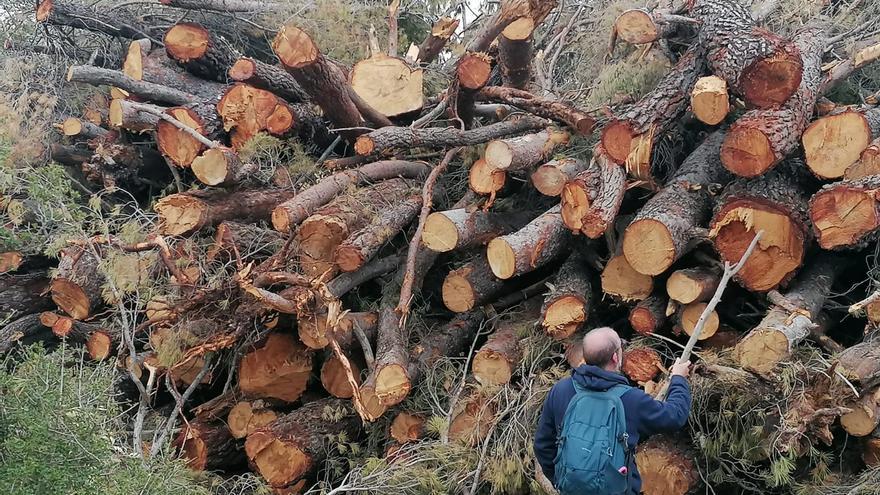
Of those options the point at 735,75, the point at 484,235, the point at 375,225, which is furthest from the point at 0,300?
the point at 735,75

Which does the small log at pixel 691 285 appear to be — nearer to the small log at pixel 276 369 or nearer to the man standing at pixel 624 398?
the man standing at pixel 624 398

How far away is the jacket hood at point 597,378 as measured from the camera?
2619 millimetres

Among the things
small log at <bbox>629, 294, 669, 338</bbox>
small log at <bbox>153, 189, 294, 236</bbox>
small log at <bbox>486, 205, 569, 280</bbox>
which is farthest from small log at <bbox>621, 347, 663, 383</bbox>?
small log at <bbox>153, 189, 294, 236</bbox>

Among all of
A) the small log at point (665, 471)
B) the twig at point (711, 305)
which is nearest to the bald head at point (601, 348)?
the twig at point (711, 305)

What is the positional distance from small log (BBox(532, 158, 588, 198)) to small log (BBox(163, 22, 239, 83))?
2.87 m

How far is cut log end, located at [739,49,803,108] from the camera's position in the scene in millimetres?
3666

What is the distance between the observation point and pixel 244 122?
5043 millimetres

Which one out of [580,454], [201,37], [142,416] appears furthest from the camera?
[201,37]

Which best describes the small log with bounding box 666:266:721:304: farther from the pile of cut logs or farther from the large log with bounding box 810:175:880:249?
the large log with bounding box 810:175:880:249

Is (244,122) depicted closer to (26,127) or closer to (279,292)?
(279,292)

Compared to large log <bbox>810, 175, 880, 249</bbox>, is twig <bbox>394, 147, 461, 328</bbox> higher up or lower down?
lower down

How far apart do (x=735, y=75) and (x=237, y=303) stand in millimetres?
2852

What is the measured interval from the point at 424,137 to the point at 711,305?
2.16m

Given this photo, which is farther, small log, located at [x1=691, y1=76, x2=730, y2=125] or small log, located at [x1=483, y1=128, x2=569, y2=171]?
small log, located at [x1=483, y1=128, x2=569, y2=171]
